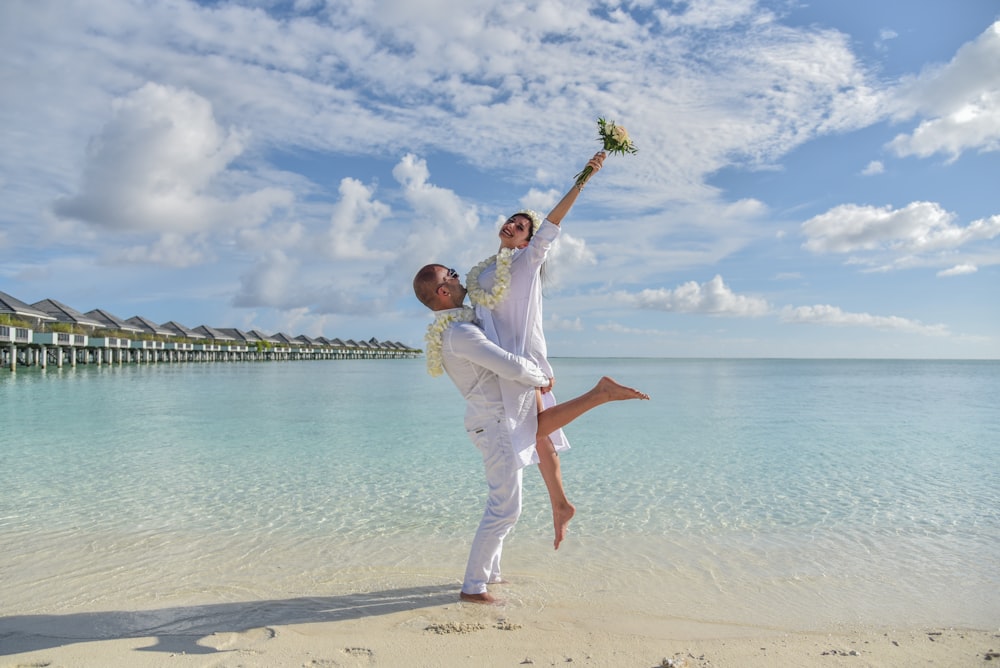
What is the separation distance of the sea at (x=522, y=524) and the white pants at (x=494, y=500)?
0.28 metres

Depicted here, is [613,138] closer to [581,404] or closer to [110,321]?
[581,404]

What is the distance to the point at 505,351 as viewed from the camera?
345 centimetres

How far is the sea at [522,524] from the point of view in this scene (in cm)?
413

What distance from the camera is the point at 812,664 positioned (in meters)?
3.09

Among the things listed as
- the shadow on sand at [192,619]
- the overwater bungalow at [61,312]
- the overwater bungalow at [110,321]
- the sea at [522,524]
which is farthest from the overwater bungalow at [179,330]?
the shadow on sand at [192,619]

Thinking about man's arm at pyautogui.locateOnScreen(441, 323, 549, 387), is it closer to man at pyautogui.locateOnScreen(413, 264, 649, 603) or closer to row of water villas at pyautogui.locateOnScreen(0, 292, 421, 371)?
man at pyautogui.locateOnScreen(413, 264, 649, 603)

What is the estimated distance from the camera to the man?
356cm

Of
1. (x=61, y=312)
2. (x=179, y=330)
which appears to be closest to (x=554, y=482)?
(x=61, y=312)

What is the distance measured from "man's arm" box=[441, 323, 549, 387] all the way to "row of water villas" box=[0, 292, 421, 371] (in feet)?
138

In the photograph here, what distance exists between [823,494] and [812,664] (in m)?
5.05

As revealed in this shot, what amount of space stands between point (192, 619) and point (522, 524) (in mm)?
2976

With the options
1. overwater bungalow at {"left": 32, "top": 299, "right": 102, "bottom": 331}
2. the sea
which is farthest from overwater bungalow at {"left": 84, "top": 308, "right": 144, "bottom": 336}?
the sea

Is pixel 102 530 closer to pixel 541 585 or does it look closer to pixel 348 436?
pixel 541 585

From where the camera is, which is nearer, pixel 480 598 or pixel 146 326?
pixel 480 598
